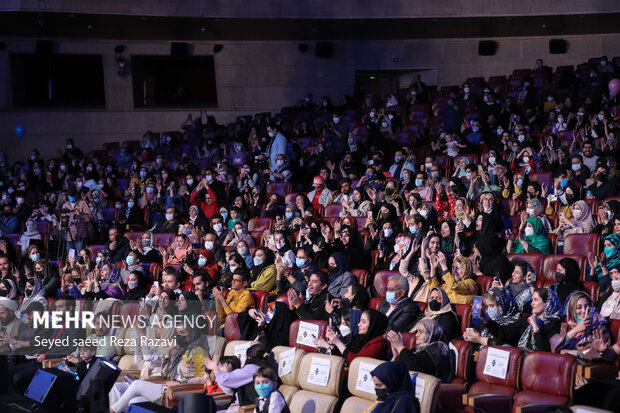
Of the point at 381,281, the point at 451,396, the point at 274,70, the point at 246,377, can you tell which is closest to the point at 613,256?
the point at 381,281

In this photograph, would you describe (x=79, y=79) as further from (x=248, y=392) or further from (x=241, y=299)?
(x=248, y=392)

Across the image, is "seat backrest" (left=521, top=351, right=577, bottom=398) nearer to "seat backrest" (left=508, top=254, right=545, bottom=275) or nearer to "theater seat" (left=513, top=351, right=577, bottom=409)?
"theater seat" (left=513, top=351, right=577, bottom=409)

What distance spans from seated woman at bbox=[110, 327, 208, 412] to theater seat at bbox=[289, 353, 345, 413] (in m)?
1.10

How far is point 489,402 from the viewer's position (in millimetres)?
4645

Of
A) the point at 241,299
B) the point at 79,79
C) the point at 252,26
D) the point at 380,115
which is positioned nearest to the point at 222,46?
the point at 252,26

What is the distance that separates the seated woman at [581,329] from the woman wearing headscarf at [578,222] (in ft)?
6.90

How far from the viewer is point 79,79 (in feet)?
53.5

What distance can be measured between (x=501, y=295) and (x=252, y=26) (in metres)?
10.7

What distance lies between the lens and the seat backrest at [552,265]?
6598 millimetres

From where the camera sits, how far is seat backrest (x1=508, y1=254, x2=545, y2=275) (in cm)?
677

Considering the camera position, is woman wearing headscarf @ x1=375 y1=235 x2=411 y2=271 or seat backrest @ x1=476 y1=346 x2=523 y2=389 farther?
woman wearing headscarf @ x1=375 y1=235 x2=411 y2=271

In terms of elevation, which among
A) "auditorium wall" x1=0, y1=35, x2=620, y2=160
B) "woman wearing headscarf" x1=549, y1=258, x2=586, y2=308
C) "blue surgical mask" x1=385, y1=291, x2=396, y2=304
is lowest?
"blue surgical mask" x1=385, y1=291, x2=396, y2=304

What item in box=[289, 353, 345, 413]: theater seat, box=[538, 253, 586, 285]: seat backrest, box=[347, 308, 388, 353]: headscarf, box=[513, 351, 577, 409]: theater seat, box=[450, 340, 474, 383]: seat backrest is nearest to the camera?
box=[513, 351, 577, 409]: theater seat

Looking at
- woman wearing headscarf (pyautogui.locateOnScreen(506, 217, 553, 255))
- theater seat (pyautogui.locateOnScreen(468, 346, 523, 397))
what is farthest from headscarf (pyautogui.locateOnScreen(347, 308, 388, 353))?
woman wearing headscarf (pyautogui.locateOnScreen(506, 217, 553, 255))
